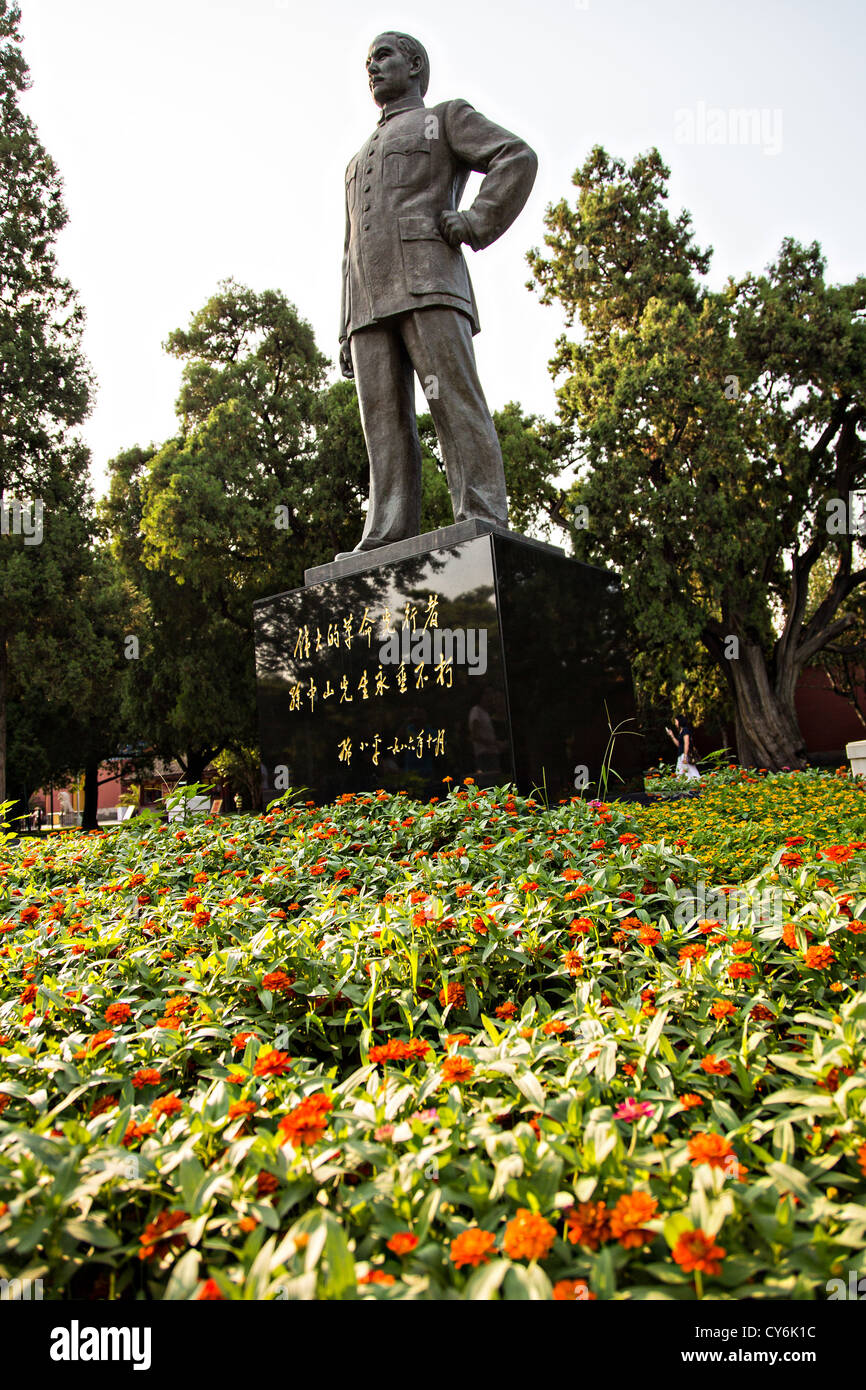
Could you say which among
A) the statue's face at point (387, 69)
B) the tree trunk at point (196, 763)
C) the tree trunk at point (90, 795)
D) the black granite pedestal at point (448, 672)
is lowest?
the tree trunk at point (90, 795)

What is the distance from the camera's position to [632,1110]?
1181mm

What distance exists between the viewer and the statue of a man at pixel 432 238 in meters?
4.61

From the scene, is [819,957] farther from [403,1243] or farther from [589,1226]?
[403,1243]

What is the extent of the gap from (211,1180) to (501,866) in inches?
56.9

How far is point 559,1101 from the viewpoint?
123 centimetres

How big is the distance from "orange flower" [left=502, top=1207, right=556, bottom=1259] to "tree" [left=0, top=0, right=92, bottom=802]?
14.9 metres

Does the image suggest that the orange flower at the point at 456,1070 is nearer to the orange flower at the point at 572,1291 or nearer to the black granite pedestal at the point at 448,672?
the orange flower at the point at 572,1291

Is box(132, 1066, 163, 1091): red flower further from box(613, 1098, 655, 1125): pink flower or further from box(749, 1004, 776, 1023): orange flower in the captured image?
box(749, 1004, 776, 1023): orange flower

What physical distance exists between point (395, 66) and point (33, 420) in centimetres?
1232

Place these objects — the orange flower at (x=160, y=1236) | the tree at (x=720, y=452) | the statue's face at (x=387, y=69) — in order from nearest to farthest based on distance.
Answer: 1. the orange flower at (x=160, y=1236)
2. the statue's face at (x=387, y=69)
3. the tree at (x=720, y=452)

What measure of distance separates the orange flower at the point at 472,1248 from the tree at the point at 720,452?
45.6ft

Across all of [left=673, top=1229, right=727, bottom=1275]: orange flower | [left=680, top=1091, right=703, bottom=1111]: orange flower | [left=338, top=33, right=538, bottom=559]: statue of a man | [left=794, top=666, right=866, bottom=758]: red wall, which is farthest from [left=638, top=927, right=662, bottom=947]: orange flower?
[left=794, top=666, right=866, bottom=758]: red wall

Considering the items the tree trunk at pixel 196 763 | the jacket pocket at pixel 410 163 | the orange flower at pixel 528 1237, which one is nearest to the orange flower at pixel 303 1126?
the orange flower at pixel 528 1237

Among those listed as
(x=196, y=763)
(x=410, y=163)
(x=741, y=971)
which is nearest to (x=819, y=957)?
(x=741, y=971)
